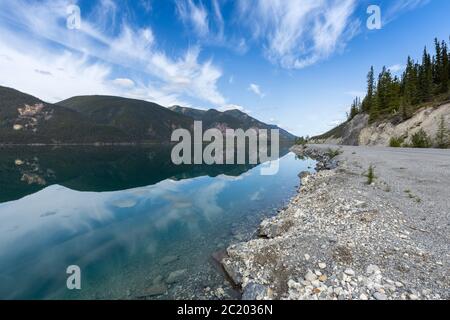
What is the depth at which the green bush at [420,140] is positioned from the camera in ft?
141

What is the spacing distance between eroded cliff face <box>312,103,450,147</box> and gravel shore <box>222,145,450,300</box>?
41986mm

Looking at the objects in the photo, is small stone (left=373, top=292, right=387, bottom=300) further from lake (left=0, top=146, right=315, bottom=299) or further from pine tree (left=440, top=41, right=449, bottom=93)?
pine tree (left=440, top=41, right=449, bottom=93)

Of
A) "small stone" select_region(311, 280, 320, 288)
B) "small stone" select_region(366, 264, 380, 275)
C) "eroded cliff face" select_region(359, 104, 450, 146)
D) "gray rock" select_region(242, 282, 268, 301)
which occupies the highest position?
"eroded cliff face" select_region(359, 104, 450, 146)

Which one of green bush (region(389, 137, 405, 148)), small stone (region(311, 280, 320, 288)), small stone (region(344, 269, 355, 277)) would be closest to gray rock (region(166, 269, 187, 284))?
small stone (region(311, 280, 320, 288))

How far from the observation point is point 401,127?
54.7 m

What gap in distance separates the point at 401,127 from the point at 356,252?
6158cm

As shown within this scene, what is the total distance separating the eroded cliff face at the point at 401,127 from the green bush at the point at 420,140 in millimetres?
857

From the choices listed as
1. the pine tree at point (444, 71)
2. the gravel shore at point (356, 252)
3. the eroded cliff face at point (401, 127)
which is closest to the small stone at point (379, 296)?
the gravel shore at point (356, 252)

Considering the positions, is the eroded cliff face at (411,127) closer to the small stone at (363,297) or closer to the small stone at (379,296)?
the small stone at (379,296)

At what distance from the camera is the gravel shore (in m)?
6.02

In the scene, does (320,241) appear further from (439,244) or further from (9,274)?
(9,274)
